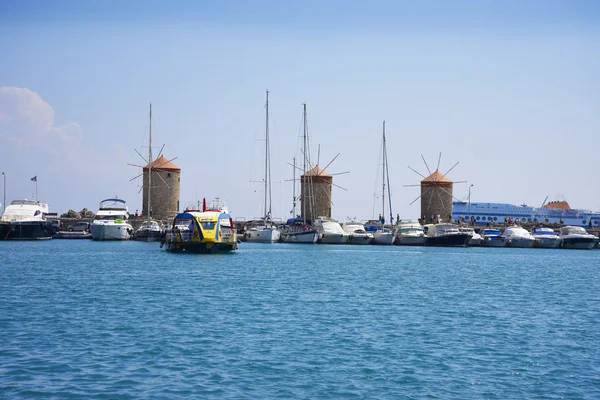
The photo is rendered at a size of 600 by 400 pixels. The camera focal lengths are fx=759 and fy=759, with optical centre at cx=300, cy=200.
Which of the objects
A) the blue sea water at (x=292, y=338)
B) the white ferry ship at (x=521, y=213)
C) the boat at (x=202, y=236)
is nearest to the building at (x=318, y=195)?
the boat at (x=202, y=236)

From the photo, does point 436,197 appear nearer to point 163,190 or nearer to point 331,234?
point 331,234

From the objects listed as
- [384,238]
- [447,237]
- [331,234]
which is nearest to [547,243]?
[447,237]

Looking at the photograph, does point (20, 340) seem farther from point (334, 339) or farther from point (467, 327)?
point (467, 327)

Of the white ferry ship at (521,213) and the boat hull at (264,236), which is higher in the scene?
the white ferry ship at (521,213)

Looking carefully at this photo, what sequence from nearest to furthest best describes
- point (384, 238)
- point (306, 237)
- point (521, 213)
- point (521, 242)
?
point (306, 237), point (521, 242), point (384, 238), point (521, 213)

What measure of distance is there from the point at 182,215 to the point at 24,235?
3700cm

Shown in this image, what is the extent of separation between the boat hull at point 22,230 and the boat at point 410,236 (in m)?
41.2

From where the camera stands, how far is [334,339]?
65.8 ft

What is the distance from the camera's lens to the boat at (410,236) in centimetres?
8844

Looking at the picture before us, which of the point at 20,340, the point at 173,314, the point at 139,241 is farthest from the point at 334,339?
the point at 139,241

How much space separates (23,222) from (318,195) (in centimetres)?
4336

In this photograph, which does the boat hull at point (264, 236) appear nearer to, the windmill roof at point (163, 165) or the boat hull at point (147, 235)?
the boat hull at point (147, 235)

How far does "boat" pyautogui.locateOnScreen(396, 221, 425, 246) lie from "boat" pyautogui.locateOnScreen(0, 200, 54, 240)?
135 ft

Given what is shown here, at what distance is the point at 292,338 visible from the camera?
20.1 meters
